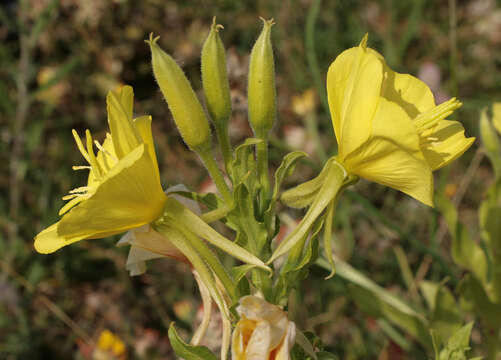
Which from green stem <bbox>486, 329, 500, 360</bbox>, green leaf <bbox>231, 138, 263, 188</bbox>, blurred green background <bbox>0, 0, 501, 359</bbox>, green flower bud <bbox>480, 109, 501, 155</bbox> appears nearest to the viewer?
green leaf <bbox>231, 138, 263, 188</bbox>

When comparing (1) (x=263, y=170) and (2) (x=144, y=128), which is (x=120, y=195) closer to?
(2) (x=144, y=128)

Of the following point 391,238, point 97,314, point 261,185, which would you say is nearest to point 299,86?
point 391,238

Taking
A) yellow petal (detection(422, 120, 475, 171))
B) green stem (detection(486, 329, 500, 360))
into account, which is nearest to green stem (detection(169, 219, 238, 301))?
yellow petal (detection(422, 120, 475, 171))

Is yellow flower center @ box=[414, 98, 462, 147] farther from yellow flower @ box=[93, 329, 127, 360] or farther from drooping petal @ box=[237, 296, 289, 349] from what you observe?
yellow flower @ box=[93, 329, 127, 360]

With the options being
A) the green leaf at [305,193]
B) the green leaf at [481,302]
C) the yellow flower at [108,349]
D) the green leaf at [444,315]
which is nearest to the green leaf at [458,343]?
the green leaf at [444,315]

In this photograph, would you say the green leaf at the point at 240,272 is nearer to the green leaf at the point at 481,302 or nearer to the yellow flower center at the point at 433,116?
the yellow flower center at the point at 433,116

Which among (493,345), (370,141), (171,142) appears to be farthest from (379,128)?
(171,142)
